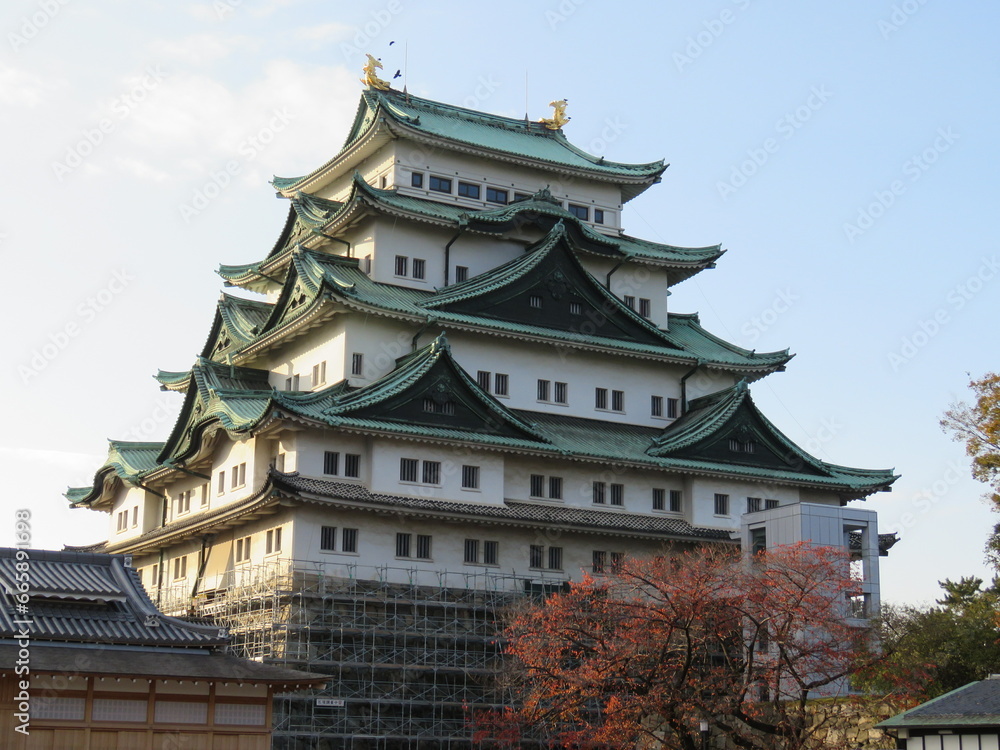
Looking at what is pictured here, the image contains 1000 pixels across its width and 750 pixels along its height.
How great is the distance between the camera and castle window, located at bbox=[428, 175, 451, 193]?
58.2 meters

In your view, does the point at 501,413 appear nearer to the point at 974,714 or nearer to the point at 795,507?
the point at 795,507

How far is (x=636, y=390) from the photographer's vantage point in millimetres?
56875

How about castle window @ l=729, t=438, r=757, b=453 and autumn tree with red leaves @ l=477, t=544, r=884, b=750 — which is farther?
castle window @ l=729, t=438, r=757, b=453

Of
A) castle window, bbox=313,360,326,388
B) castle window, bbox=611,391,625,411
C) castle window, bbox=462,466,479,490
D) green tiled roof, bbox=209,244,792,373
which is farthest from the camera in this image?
castle window, bbox=611,391,625,411

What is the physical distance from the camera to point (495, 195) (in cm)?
5981

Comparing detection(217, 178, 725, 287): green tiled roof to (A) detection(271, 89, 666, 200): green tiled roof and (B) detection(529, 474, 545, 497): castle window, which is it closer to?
(A) detection(271, 89, 666, 200): green tiled roof

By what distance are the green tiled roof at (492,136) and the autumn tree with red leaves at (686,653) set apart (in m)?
24.2

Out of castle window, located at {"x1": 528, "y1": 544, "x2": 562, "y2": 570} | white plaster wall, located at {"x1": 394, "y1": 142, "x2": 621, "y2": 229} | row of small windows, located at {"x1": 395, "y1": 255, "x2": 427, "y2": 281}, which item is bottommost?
castle window, located at {"x1": 528, "y1": 544, "x2": 562, "y2": 570}

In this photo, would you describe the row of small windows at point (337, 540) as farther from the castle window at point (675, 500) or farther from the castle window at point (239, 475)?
the castle window at point (675, 500)

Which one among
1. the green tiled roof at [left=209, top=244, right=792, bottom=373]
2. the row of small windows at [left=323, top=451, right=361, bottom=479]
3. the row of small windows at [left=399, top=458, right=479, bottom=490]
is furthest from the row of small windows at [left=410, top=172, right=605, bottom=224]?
the row of small windows at [left=323, top=451, right=361, bottom=479]

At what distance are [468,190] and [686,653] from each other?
29.0 meters

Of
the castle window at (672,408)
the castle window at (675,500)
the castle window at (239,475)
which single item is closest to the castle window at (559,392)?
the castle window at (672,408)

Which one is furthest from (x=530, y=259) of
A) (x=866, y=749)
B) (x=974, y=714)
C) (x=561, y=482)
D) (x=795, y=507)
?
(x=974, y=714)

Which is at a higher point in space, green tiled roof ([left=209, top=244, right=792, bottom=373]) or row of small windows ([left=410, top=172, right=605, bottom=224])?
row of small windows ([left=410, top=172, right=605, bottom=224])
